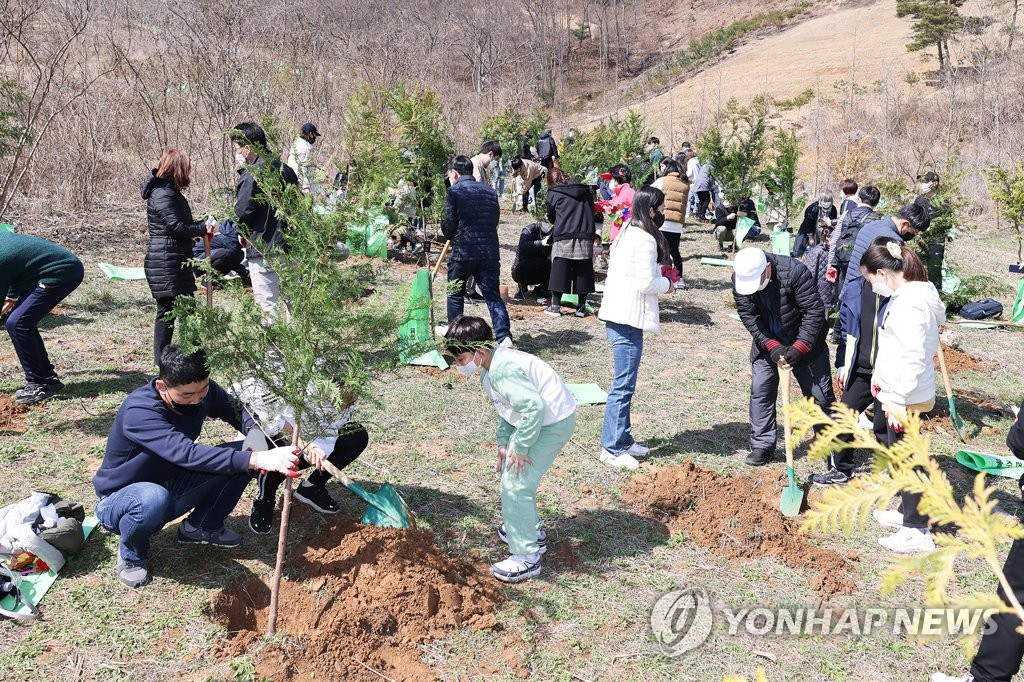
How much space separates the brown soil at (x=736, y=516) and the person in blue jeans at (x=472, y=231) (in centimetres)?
246

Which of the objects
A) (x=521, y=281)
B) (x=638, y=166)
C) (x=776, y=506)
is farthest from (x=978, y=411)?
(x=638, y=166)

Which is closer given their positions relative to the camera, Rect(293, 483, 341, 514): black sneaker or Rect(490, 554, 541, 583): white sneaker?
Rect(490, 554, 541, 583): white sneaker

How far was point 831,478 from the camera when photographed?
5.30m

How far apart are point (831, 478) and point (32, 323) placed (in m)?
5.84

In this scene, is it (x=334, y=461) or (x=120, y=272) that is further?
(x=120, y=272)

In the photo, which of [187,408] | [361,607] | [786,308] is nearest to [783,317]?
[786,308]

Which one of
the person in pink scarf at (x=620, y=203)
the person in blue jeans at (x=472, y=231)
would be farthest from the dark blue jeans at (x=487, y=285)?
the person in pink scarf at (x=620, y=203)

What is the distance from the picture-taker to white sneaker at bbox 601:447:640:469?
5.43m

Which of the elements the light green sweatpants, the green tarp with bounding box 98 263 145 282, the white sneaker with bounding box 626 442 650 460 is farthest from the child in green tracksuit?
the green tarp with bounding box 98 263 145 282

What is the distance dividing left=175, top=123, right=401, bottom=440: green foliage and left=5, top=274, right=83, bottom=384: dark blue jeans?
9.99 feet

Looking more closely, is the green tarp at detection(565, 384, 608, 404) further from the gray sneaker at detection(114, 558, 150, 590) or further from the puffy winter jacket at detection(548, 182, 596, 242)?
the gray sneaker at detection(114, 558, 150, 590)

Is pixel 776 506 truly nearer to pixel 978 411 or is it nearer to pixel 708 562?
pixel 708 562

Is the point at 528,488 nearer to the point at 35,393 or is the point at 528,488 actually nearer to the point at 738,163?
the point at 35,393

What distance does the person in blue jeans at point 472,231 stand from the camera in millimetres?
7121
